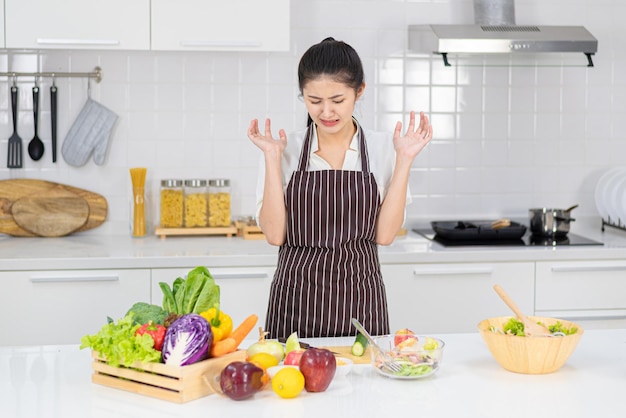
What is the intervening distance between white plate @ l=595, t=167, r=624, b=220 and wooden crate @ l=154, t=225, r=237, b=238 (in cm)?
174

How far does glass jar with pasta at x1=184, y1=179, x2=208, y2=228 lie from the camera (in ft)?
13.4

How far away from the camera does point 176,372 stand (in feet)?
6.13

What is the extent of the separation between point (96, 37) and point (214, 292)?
1990 millimetres

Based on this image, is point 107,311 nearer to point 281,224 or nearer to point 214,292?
point 281,224

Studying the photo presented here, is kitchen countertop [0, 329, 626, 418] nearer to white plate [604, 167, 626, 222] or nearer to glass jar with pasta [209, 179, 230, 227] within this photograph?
glass jar with pasta [209, 179, 230, 227]

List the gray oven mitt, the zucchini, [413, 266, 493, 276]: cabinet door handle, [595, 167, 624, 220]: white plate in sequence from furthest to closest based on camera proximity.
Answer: [595, 167, 624, 220]: white plate, the gray oven mitt, [413, 266, 493, 276]: cabinet door handle, the zucchini

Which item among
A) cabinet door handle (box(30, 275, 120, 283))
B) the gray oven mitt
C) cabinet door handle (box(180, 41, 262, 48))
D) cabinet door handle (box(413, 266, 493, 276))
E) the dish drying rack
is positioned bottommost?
cabinet door handle (box(30, 275, 120, 283))

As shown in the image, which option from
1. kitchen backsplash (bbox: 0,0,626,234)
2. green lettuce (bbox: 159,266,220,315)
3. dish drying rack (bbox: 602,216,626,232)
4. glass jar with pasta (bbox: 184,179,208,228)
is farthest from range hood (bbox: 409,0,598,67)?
green lettuce (bbox: 159,266,220,315)

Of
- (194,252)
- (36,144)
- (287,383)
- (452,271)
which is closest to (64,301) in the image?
(194,252)

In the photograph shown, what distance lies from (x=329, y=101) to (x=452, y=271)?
1374mm

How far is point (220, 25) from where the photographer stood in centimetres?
379

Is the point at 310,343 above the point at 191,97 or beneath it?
beneath

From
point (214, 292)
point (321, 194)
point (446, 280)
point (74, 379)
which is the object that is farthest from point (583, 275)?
point (74, 379)

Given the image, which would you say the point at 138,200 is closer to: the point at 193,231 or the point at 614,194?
the point at 193,231
